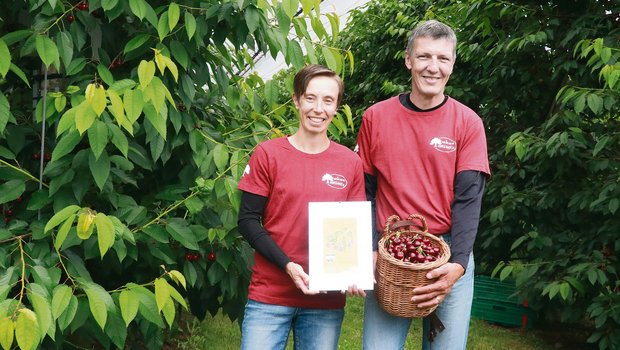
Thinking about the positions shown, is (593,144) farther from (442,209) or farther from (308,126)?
(308,126)

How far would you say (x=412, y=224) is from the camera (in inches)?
96.3

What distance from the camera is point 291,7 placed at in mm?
2455

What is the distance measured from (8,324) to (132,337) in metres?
1.63

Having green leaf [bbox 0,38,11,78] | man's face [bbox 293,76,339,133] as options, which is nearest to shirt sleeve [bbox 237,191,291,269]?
man's face [bbox 293,76,339,133]

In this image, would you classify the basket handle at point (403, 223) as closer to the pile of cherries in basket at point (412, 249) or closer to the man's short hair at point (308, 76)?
the pile of cherries in basket at point (412, 249)

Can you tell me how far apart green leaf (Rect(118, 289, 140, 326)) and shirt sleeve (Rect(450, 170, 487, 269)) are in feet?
3.44

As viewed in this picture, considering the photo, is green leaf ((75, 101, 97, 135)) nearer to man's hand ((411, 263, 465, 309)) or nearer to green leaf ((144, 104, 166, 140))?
green leaf ((144, 104, 166, 140))

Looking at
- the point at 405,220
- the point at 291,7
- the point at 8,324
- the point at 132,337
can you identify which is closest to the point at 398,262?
the point at 405,220

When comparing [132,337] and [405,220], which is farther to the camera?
[132,337]

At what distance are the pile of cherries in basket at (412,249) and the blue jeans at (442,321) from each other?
194 mm

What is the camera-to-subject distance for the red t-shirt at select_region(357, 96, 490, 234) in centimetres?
251

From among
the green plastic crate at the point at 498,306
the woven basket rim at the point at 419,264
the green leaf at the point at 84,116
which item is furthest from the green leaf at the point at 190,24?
the green plastic crate at the point at 498,306

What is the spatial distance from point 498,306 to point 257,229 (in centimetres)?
472

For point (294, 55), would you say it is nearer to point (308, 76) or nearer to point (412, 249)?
point (308, 76)
